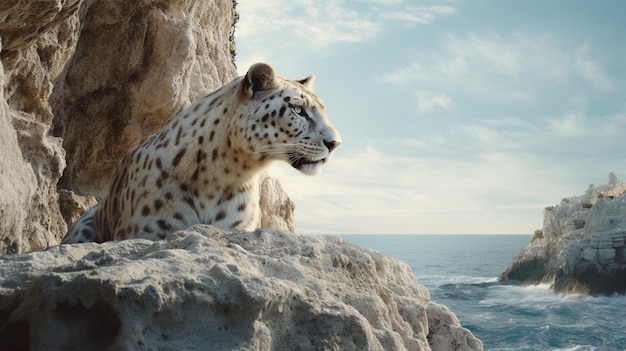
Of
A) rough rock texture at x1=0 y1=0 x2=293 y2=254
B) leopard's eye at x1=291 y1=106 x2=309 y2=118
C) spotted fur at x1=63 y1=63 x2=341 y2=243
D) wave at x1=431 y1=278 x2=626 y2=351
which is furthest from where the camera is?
wave at x1=431 y1=278 x2=626 y2=351

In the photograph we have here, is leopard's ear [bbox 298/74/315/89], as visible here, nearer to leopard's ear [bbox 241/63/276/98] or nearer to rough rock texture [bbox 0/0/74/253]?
leopard's ear [bbox 241/63/276/98]

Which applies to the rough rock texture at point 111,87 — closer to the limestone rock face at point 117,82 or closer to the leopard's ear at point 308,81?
the limestone rock face at point 117,82

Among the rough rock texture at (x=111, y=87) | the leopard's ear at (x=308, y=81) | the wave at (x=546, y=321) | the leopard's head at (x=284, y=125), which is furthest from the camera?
→ the wave at (x=546, y=321)

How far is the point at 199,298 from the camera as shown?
8.93ft

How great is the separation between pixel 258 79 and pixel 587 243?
41542mm

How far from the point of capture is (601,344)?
4159 centimetres

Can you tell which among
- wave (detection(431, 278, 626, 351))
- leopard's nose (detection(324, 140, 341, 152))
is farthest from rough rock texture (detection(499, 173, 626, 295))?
leopard's nose (detection(324, 140, 341, 152))

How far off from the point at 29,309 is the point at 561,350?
143ft

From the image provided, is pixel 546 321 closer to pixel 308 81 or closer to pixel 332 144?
pixel 308 81

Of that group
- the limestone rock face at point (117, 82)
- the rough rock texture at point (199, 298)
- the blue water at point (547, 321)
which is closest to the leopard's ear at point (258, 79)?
the rough rock texture at point (199, 298)

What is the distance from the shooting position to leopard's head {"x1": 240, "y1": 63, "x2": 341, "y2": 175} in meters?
5.95

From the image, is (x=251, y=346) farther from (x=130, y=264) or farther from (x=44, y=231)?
(x=44, y=231)

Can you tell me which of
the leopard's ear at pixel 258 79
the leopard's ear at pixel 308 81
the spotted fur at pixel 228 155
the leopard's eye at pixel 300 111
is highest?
the leopard's ear at pixel 308 81

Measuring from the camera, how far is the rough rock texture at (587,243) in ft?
139
